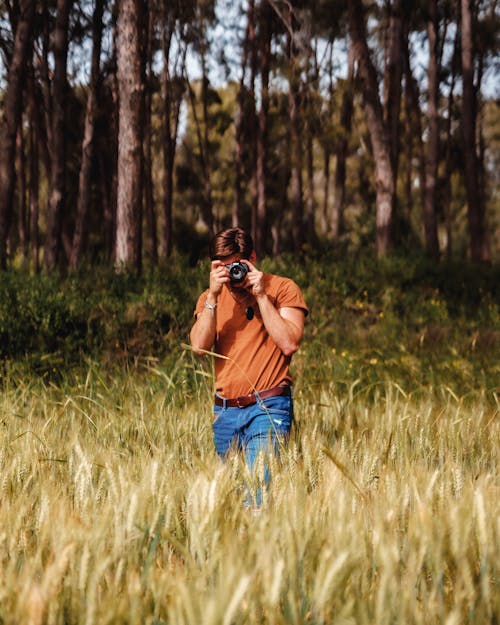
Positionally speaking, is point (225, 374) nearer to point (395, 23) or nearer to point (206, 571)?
point (206, 571)

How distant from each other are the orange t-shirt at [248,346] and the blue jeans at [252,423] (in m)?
0.10

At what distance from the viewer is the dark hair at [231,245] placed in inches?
140

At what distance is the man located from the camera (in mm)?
3381

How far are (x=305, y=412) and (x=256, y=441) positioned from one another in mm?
1222

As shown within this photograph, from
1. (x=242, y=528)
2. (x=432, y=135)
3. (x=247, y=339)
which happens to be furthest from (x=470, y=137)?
(x=242, y=528)

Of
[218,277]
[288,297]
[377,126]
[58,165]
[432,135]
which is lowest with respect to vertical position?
[288,297]

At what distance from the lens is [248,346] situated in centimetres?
354

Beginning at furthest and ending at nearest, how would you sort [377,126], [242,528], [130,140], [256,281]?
[377,126] → [130,140] → [256,281] → [242,528]

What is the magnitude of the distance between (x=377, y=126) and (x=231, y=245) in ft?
32.5

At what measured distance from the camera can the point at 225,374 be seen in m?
3.56

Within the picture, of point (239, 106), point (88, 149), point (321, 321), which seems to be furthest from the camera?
point (239, 106)

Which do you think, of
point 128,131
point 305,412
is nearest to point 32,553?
point 305,412

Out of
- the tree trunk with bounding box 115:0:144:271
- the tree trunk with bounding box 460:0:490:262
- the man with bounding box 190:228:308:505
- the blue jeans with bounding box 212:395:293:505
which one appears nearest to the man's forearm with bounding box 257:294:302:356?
the man with bounding box 190:228:308:505

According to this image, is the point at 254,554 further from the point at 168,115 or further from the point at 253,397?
the point at 168,115
